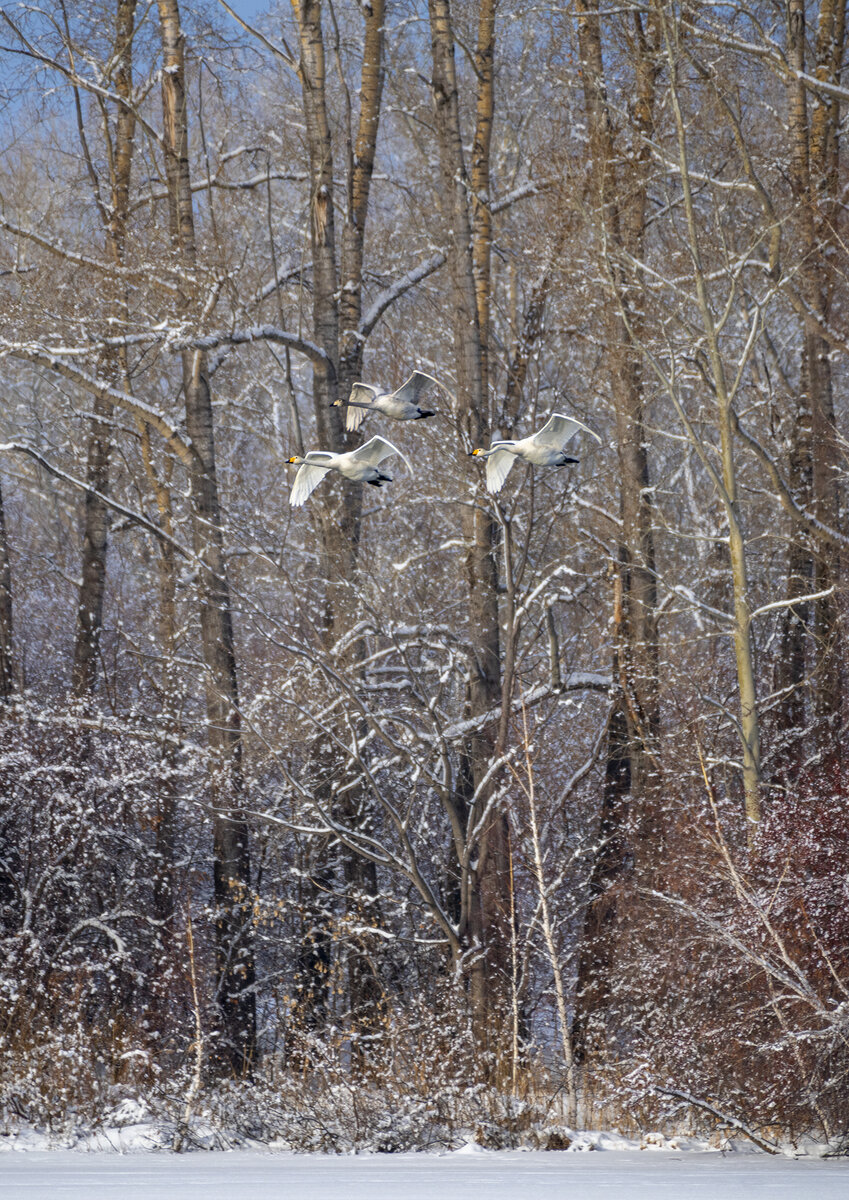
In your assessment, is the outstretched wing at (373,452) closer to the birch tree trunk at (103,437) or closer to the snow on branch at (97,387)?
the snow on branch at (97,387)

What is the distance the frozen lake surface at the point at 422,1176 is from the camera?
5969 millimetres

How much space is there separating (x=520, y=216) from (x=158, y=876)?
8.32 m

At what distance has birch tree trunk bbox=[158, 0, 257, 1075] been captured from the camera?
1202 centimetres

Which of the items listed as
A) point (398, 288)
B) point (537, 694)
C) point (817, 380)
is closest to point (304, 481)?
point (537, 694)

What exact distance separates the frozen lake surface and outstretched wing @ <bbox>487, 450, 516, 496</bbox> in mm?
3892

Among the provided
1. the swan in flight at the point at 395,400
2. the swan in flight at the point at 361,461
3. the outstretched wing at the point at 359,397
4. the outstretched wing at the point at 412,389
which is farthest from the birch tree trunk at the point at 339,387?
the swan in flight at the point at 361,461

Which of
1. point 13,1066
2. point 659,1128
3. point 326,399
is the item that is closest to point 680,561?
point 326,399

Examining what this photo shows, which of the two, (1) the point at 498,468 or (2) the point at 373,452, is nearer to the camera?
(2) the point at 373,452

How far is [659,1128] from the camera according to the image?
8664 mm

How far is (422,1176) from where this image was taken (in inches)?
260

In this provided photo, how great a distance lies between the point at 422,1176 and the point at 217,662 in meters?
6.60

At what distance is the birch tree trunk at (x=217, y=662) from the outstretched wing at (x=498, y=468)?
3.37 metres

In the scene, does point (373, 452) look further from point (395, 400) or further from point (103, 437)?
point (103, 437)

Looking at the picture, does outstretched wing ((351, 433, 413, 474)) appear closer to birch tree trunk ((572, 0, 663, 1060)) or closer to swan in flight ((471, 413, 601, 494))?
swan in flight ((471, 413, 601, 494))
